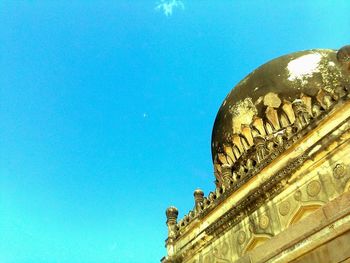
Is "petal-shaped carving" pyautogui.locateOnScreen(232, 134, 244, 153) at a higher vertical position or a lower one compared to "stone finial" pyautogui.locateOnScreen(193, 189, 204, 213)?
higher

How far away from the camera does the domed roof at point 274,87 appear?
31.6 feet

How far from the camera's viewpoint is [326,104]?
6359 millimetres

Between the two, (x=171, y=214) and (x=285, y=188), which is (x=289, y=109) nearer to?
(x=285, y=188)

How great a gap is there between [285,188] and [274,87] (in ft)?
13.9

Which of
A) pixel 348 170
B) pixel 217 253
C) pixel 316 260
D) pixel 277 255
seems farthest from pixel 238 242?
pixel 348 170

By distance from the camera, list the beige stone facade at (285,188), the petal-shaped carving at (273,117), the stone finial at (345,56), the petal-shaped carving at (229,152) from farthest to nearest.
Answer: the petal-shaped carving at (229,152)
the petal-shaped carving at (273,117)
the stone finial at (345,56)
the beige stone facade at (285,188)

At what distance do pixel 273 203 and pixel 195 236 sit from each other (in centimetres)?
221

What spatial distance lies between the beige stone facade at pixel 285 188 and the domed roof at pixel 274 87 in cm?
3

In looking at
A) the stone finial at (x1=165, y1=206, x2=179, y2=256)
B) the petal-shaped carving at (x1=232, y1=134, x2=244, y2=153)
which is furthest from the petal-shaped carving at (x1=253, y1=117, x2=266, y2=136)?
the stone finial at (x1=165, y1=206, x2=179, y2=256)

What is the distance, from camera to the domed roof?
31.6ft

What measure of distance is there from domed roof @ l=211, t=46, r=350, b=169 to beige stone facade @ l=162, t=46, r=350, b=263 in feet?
0.09

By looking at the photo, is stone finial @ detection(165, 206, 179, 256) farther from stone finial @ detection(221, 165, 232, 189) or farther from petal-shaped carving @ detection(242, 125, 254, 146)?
petal-shaped carving @ detection(242, 125, 254, 146)

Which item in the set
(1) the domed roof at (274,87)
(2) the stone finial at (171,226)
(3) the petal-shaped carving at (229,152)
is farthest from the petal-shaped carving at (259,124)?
(2) the stone finial at (171,226)

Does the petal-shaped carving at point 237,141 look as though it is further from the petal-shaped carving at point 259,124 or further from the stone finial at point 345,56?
the stone finial at point 345,56
